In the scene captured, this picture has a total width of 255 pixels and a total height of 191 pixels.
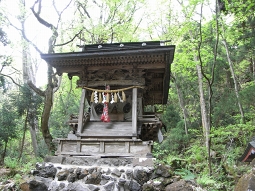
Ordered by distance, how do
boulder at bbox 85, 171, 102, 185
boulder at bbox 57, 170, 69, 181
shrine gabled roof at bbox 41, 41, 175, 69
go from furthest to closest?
shrine gabled roof at bbox 41, 41, 175, 69 → boulder at bbox 57, 170, 69, 181 → boulder at bbox 85, 171, 102, 185

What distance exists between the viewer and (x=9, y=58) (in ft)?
43.0

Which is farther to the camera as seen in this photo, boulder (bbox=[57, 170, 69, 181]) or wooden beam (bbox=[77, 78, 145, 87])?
wooden beam (bbox=[77, 78, 145, 87])

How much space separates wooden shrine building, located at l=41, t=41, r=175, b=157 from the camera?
8.42m

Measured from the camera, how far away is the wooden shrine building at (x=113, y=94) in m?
8.42

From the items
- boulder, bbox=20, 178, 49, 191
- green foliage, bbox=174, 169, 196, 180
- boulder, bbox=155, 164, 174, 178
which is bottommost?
boulder, bbox=20, 178, 49, 191

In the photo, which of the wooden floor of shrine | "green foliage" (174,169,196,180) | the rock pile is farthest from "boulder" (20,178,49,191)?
"green foliage" (174,169,196,180)

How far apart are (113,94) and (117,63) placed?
1.50m

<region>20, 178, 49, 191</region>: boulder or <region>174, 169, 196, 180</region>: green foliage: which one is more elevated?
<region>174, 169, 196, 180</region>: green foliage

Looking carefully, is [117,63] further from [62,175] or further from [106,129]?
[62,175]

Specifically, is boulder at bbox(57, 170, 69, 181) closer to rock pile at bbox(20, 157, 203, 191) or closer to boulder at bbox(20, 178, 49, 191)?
rock pile at bbox(20, 157, 203, 191)

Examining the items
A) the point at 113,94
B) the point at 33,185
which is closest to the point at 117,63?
the point at 113,94

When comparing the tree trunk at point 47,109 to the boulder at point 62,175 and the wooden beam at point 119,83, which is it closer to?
the wooden beam at point 119,83

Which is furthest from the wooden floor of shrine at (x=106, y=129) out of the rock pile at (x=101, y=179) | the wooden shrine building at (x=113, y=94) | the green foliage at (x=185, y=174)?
the green foliage at (x=185, y=174)

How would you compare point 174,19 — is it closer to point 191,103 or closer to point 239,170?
point 191,103
